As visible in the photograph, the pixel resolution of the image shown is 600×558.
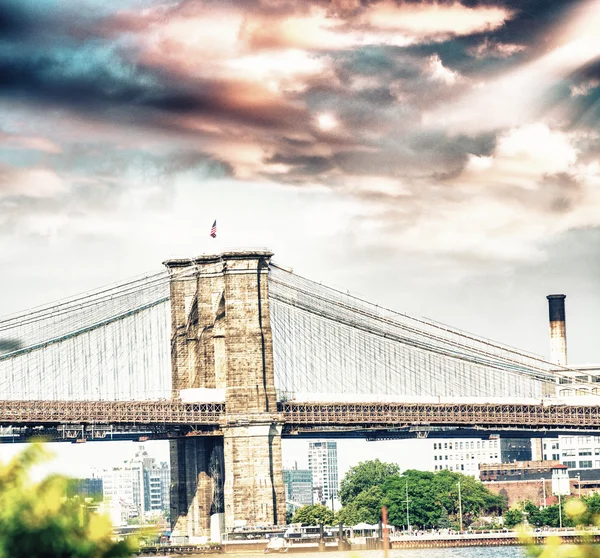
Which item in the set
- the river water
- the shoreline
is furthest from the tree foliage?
the river water

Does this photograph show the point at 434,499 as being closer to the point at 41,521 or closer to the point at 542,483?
the point at 542,483

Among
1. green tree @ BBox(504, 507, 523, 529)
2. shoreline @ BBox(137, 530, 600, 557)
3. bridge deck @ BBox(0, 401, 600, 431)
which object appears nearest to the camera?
bridge deck @ BBox(0, 401, 600, 431)

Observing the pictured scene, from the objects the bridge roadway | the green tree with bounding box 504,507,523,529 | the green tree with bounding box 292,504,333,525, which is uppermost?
the bridge roadway

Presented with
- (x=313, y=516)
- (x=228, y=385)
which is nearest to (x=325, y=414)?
(x=228, y=385)

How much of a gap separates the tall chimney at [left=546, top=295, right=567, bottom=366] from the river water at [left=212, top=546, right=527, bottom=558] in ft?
169

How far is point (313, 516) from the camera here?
485ft

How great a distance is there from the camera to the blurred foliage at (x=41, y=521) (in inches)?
1382

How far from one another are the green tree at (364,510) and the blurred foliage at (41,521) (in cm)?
12348

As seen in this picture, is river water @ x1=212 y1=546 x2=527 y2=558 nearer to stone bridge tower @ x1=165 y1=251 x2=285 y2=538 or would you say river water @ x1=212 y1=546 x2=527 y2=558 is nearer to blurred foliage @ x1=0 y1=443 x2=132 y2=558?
stone bridge tower @ x1=165 y1=251 x2=285 y2=538

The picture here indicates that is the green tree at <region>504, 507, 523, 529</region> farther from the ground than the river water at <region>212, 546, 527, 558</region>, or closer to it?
farther from the ground

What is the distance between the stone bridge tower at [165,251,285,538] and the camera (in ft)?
398

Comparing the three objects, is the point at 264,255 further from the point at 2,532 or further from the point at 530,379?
the point at 2,532

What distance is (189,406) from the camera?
124 metres

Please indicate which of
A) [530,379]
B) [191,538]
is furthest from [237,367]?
[530,379]
